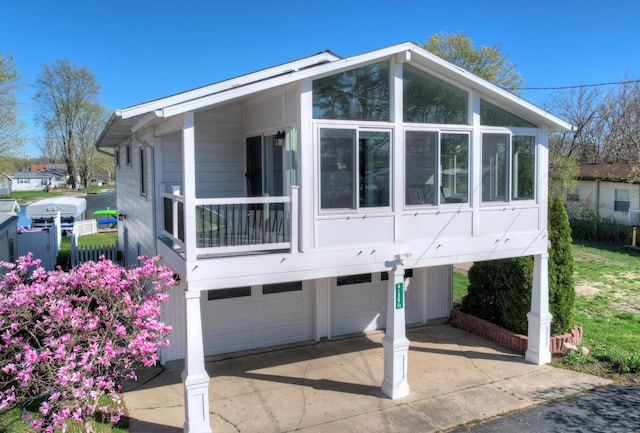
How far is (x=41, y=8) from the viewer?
28859 millimetres

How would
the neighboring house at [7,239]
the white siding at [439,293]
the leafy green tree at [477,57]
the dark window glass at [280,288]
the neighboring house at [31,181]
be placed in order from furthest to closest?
the neighboring house at [31,181], the leafy green tree at [477,57], the neighboring house at [7,239], the white siding at [439,293], the dark window glass at [280,288]

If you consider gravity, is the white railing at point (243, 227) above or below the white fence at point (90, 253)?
above

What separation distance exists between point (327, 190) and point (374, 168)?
0.87 meters

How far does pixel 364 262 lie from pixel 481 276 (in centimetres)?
465

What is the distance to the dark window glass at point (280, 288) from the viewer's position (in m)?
10.0

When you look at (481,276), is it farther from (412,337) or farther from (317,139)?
(317,139)

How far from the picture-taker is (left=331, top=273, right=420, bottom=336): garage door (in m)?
10.8

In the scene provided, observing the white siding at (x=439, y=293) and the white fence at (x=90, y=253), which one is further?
the white fence at (x=90, y=253)

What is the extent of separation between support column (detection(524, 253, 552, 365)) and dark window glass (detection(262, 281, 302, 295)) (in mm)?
4669

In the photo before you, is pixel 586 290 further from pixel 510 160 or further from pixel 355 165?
pixel 355 165

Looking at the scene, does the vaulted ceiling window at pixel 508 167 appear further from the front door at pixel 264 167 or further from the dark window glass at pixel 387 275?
the front door at pixel 264 167

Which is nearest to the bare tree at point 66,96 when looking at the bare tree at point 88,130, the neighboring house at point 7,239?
the bare tree at point 88,130

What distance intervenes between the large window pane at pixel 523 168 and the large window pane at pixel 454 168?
3.59 feet

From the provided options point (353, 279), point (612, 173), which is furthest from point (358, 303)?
point (612, 173)
